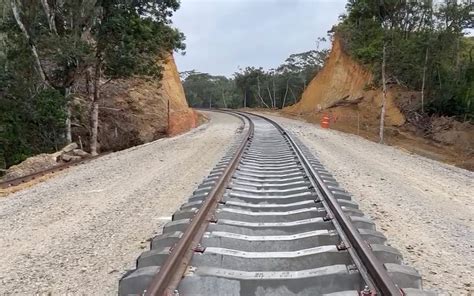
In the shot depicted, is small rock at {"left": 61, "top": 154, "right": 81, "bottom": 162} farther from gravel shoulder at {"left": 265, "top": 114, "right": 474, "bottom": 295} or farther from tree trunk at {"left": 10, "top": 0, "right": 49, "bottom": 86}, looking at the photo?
gravel shoulder at {"left": 265, "top": 114, "right": 474, "bottom": 295}

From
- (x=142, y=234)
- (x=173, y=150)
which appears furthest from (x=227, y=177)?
(x=173, y=150)

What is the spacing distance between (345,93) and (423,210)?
3763cm

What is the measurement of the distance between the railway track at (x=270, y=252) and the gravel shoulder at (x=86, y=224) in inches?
28.6

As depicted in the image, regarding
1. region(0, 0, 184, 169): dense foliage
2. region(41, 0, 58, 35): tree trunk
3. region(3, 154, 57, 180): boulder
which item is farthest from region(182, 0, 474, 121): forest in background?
region(3, 154, 57, 180): boulder

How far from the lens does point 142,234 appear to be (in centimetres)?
646

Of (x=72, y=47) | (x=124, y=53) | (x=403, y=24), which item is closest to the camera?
(x=72, y=47)

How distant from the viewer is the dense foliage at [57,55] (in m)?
20.5

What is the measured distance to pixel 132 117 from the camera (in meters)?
30.8

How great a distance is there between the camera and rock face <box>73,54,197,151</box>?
28266 mm

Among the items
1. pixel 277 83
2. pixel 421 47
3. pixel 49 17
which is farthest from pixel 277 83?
pixel 49 17

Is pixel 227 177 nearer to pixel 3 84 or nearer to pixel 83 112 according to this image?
pixel 3 84

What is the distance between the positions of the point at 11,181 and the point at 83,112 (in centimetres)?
1308

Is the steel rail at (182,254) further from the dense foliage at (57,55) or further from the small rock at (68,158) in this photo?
the dense foliage at (57,55)

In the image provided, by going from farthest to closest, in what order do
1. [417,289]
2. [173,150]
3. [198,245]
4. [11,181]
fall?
[173,150] < [11,181] < [198,245] < [417,289]
